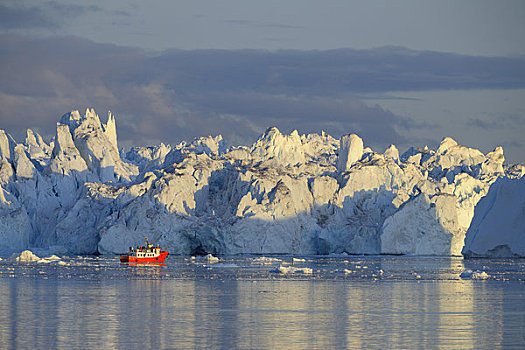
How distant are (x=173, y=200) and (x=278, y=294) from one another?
40645 mm

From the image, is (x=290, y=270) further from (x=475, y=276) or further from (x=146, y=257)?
(x=146, y=257)

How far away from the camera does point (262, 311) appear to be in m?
23.8

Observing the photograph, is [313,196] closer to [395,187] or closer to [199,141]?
[395,187]

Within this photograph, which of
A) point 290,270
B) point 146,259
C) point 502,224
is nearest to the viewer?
point 290,270

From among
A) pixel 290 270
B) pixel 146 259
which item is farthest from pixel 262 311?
pixel 146 259

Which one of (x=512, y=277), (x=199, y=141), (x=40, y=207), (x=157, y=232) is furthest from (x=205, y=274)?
(x=199, y=141)

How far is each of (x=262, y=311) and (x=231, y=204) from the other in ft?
158

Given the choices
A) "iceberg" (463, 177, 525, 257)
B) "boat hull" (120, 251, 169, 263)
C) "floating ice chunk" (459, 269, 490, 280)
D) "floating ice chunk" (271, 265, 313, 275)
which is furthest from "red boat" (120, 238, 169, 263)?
"floating ice chunk" (459, 269, 490, 280)

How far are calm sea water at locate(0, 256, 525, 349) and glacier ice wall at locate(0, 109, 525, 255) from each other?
26785mm

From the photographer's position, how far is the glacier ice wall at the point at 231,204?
6706 centimetres

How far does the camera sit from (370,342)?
17672 millimetres

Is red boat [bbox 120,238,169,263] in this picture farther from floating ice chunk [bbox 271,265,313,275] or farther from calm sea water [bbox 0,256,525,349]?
floating ice chunk [bbox 271,265,313,275]

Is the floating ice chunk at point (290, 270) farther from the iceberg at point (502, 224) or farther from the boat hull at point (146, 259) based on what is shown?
the iceberg at point (502, 224)

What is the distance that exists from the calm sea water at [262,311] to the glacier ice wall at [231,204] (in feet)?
87.9
